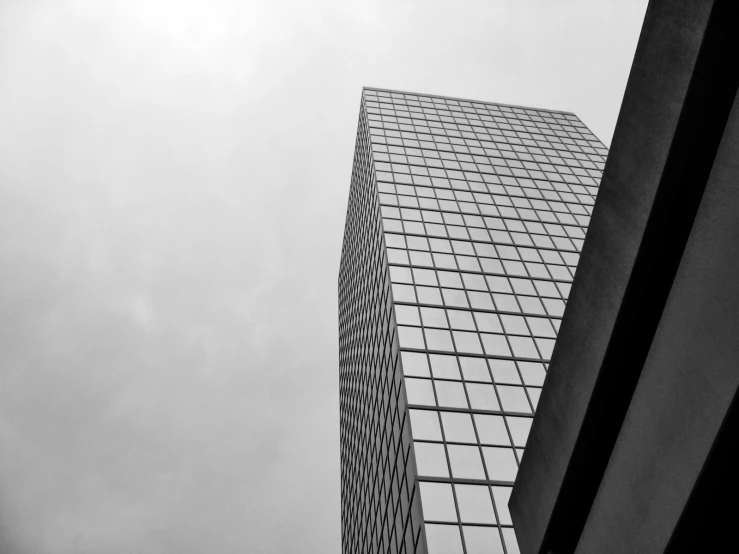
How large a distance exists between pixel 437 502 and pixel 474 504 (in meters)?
1.50

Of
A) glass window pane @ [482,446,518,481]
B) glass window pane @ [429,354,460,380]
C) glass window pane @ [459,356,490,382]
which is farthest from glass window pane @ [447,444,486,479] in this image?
Answer: glass window pane @ [459,356,490,382]

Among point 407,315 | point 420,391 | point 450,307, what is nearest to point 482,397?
point 420,391

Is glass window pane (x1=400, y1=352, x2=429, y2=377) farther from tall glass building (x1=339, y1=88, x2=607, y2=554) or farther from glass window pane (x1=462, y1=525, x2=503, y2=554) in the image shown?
glass window pane (x1=462, y1=525, x2=503, y2=554)

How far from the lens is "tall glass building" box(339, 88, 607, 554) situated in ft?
83.9

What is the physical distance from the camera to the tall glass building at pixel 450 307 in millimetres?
25578

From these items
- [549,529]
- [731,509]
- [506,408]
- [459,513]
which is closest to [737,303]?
[731,509]

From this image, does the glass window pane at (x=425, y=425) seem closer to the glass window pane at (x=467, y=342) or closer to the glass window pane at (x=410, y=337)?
the glass window pane at (x=410, y=337)

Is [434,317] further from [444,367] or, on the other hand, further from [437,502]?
[437,502]

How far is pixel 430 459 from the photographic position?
2567 cm

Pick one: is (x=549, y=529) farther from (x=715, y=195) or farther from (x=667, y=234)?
(x=715, y=195)

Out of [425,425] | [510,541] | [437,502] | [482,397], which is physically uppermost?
[482,397]

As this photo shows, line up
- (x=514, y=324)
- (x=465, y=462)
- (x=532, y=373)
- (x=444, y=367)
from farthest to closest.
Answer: (x=514, y=324) → (x=532, y=373) → (x=444, y=367) → (x=465, y=462)

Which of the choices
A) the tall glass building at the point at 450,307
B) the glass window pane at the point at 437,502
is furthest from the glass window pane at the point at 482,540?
the glass window pane at the point at 437,502

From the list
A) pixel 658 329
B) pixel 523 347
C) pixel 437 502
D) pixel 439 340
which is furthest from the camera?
pixel 523 347
